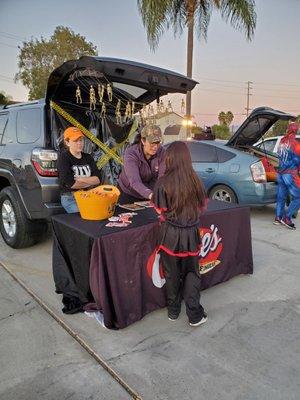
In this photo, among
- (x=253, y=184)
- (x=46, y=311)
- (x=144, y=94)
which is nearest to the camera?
(x=46, y=311)

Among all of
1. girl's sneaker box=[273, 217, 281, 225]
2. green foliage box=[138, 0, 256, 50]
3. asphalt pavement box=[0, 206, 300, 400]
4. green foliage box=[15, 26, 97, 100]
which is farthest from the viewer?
green foliage box=[15, 26, 97, 100]

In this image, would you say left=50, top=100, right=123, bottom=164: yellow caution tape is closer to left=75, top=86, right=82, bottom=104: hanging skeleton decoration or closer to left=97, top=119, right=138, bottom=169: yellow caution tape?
left=97, top=119, right=138, bottom=169: yellow caution tape

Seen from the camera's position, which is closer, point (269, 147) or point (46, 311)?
point (46, 311)

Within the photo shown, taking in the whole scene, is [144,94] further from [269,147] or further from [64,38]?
[64,38]

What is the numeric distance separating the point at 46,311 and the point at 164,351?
1.19 metres

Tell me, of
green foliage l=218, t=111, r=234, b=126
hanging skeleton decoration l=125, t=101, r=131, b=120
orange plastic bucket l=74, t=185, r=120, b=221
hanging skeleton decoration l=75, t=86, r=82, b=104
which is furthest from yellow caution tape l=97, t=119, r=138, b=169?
green foliage l=218, t=111, r=234, b=126

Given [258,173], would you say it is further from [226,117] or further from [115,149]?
[226,117]

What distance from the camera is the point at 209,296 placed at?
3.39 m

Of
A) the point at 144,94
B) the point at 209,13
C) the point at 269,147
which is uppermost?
the point at 209,13

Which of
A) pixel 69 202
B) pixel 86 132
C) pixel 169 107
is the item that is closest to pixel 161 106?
pixel 169 107

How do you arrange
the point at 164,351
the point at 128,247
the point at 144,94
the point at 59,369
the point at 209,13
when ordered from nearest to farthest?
the point at 59,369 → the point at 164,351 → the point at 128,247 → the point at 144,94 → the point at 209,13

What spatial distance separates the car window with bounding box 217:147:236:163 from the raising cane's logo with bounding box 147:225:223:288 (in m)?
3.42

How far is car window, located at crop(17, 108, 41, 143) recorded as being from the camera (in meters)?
4.12

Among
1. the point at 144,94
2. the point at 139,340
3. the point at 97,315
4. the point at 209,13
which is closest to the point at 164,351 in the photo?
the point at 139,340
